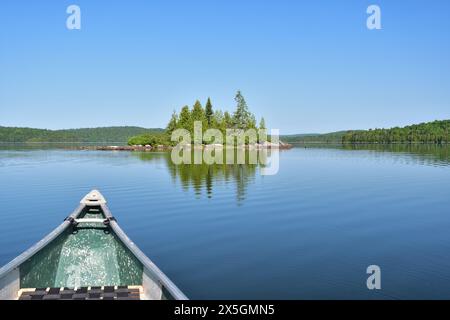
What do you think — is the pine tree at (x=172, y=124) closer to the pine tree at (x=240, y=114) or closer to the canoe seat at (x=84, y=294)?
the pine tree at (x=240, y=114)

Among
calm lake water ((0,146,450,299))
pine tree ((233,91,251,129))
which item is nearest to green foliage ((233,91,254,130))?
pine tree ((233,91,251,129))

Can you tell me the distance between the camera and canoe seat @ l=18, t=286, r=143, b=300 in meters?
9.91

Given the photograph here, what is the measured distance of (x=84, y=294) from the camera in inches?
396

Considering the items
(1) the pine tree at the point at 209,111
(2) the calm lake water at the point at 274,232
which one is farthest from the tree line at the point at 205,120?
(2) the calm lake water at the point at 274,232

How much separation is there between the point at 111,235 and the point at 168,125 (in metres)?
150

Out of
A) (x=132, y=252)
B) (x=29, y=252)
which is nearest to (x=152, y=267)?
(x=132, y=252)

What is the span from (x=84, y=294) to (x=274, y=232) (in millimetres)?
12260

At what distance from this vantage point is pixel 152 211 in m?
26.8

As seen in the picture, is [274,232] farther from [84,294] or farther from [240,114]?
[240,114]

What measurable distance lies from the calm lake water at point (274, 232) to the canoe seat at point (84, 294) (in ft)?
9.64

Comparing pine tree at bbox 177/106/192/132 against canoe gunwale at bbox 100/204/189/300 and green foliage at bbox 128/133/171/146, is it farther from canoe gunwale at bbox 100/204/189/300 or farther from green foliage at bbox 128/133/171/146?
canoe gunwale at bbox 100/204/189/300

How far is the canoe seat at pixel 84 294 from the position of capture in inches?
390

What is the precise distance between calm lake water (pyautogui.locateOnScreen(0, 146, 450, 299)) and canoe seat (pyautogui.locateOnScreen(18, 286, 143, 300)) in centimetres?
294
